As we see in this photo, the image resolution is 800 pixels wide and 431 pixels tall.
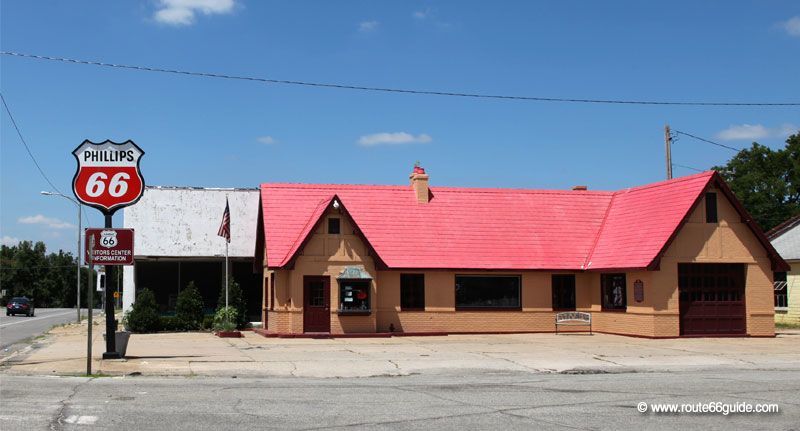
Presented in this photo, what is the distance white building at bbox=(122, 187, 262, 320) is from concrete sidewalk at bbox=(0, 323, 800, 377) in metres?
8.93

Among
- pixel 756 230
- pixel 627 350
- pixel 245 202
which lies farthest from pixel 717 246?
pixel 245 202

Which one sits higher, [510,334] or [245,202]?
[245,202]

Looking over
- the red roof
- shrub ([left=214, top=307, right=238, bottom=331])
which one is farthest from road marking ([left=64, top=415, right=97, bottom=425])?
shrub ([left=214, top=307, right=238, bottom=331])

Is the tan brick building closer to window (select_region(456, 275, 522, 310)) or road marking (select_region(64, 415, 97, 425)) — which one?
window (select_region(456, 275, 522, 310))

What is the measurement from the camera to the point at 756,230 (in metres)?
30.1

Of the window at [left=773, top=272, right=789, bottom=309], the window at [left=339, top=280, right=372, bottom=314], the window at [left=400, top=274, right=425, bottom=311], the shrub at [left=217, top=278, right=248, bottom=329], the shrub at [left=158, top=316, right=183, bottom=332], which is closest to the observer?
the window at [left=339, top=280, right=372, bottom=314]

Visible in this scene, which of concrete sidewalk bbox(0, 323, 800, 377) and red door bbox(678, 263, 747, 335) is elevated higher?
red door bbox(678, 263, 747, 335)

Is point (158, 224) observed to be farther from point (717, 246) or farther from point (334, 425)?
point (334, 425)

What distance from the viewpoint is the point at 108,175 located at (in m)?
21.0

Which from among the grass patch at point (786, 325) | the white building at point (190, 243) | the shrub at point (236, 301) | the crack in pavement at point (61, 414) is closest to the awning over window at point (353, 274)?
the shrub at point (236, 301)

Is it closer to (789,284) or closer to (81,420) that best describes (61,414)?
(81,420)

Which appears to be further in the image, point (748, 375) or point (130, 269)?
point (130, 269)

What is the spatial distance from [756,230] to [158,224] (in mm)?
25706

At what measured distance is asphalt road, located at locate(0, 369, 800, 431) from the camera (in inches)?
438
